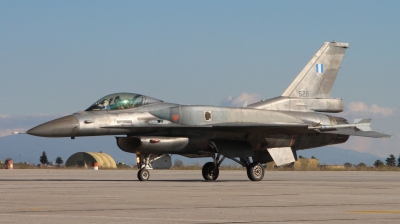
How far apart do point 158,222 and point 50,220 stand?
1455 mm

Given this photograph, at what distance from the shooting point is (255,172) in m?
22.9

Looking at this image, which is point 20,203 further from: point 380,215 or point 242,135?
point 242,135

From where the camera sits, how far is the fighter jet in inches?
827

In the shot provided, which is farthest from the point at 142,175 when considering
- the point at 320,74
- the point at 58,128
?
the point at 320,74

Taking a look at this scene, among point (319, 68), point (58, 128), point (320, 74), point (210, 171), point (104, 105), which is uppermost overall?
point (319, 68)

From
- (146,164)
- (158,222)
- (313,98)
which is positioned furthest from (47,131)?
(158,222)

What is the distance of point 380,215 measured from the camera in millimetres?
10359

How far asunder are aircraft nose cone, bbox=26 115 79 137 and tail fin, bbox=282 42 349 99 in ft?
26.6

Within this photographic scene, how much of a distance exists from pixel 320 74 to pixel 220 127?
Answer: 18.1ft

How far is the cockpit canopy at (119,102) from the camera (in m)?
21.4

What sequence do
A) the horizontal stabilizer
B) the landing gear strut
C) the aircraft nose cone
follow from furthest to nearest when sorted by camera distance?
the landing gear strut → the horizontal stabilizer → the aircraft nose cone

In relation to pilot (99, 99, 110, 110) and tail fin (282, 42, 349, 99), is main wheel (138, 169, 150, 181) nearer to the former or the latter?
pilot (99, 99, 110, 110)

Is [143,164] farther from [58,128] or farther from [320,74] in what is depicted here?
[320,74]

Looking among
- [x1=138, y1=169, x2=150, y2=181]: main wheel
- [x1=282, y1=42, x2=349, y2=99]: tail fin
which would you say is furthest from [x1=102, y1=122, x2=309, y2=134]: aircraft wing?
[x1=282, y1=42, x2=349, y2=99]: tail fin
